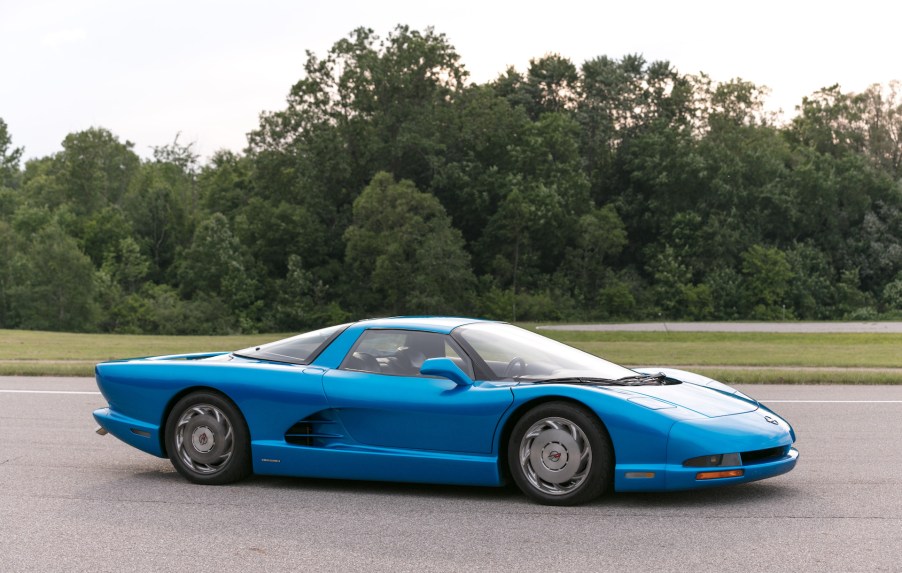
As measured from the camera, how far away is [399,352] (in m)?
7.29

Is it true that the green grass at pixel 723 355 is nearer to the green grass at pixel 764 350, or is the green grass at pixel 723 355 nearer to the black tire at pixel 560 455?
the green grass at pixel 764 350

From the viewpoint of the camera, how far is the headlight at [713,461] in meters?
6.37

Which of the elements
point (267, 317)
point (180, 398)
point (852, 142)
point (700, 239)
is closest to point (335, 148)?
point (267, 317)

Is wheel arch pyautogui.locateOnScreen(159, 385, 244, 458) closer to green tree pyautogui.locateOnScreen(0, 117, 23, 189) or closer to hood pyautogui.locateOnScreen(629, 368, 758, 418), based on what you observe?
hood pyautogui.locateOnScreen(629, 368, 758, 418)

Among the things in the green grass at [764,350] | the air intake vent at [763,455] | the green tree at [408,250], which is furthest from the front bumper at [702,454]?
the green tree at [408,250]

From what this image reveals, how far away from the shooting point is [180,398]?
25.2 ft

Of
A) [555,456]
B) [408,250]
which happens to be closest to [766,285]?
[408,250]

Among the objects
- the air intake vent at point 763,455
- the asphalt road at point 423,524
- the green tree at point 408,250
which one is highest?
the green tree at point 408,250

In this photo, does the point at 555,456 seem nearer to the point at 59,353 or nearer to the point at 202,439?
the point at 202,439

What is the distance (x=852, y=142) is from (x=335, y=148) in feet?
94.8

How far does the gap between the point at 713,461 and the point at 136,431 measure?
409 centimetres

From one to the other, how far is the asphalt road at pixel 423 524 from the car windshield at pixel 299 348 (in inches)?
34.7

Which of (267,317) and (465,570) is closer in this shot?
(465,570)

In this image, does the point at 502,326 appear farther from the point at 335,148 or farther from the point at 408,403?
the point at 335,148
